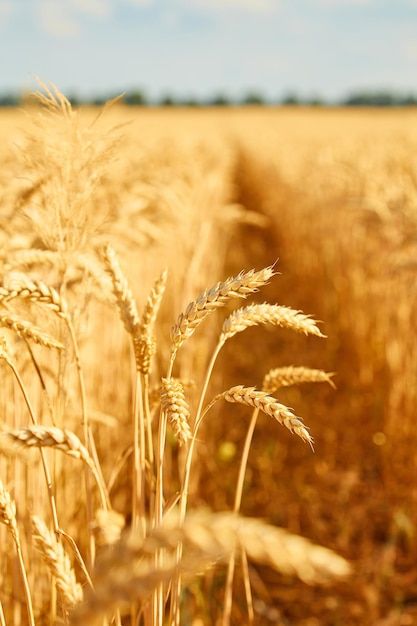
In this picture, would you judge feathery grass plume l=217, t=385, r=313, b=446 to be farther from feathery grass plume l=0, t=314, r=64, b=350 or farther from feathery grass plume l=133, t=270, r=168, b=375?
feathery grass plume l=0, t=314, r=64, b=350

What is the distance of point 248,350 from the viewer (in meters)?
5.50

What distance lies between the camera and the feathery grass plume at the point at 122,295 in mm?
1128

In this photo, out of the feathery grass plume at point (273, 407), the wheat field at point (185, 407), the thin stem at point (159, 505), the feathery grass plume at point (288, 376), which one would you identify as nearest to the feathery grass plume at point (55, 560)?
the wheat field at point (185, 407)

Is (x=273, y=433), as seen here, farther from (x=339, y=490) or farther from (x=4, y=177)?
(x=4, y=177)

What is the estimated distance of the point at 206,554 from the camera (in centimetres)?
54

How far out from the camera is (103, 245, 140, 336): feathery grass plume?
1128mm

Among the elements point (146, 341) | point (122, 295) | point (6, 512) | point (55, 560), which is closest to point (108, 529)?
point (55, 560)

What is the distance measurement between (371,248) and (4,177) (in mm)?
2401

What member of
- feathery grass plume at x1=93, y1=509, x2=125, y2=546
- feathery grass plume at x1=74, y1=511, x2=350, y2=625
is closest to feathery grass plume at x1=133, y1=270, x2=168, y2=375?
feathery grass plume at x1=93, y1=509, x2=125, y2=546

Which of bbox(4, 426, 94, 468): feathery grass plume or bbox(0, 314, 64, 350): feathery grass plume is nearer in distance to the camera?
bbox(4, 426, 94, 468): feathery grass plume

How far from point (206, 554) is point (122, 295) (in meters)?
0.67

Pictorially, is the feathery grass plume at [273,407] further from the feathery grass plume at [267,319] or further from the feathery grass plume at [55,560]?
the feathery grass plume at [55,560]

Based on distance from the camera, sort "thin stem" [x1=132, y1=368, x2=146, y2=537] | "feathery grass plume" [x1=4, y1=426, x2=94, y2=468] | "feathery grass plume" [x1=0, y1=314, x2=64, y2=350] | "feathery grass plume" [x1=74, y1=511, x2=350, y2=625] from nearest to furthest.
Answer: "feathery grass plume" [x1=74, y1=511, x2=350, y2=625]
"feathery grass plume" [x1=4, y1=426, x2=94, y2=468]
"feathery grass plume" [x1=0, y1=314, x2=64, y2=350]
"thin stem" [x1=132, y1=368, x2=146, y2=537]

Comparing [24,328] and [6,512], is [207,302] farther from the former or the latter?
[6,512]
